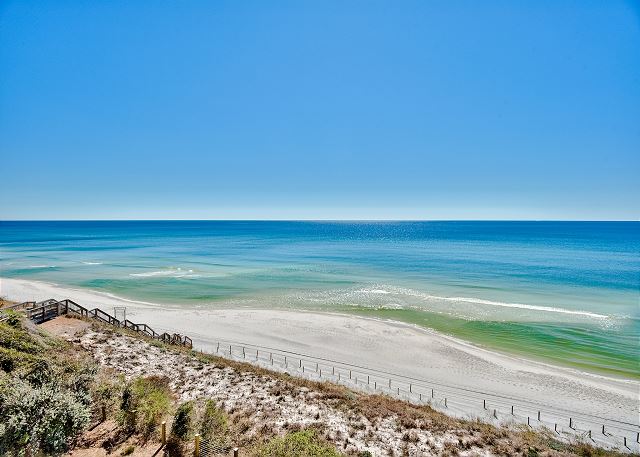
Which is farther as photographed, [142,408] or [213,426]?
[213,426]

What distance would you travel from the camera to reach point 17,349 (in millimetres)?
11484

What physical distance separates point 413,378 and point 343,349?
6.29 m

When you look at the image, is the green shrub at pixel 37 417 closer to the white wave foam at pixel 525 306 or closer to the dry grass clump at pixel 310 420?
the dry grass clump at pixel 310 420

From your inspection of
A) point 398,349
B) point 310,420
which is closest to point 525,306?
point 398,349

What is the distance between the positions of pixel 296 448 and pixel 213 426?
3640 millimetres

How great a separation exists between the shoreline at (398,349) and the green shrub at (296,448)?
13077 millimetres

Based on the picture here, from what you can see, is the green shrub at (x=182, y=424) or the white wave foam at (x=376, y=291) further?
the white wave foam at (x=376, y=291)

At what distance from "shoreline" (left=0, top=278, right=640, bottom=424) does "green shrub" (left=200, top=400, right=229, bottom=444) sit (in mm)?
13005

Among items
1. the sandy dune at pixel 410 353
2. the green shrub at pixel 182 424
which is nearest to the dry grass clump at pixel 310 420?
the green shrub at pixel 182 424

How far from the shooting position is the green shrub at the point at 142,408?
10930 mm

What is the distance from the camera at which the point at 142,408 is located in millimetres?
11328

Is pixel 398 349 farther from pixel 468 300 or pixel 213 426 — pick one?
pixel 468 300

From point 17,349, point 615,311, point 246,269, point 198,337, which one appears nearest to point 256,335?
point 198,337

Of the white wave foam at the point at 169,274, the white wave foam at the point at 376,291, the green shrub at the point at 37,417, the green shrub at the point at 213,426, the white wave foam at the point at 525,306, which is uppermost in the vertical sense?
the green shrub at the point at 37,417
